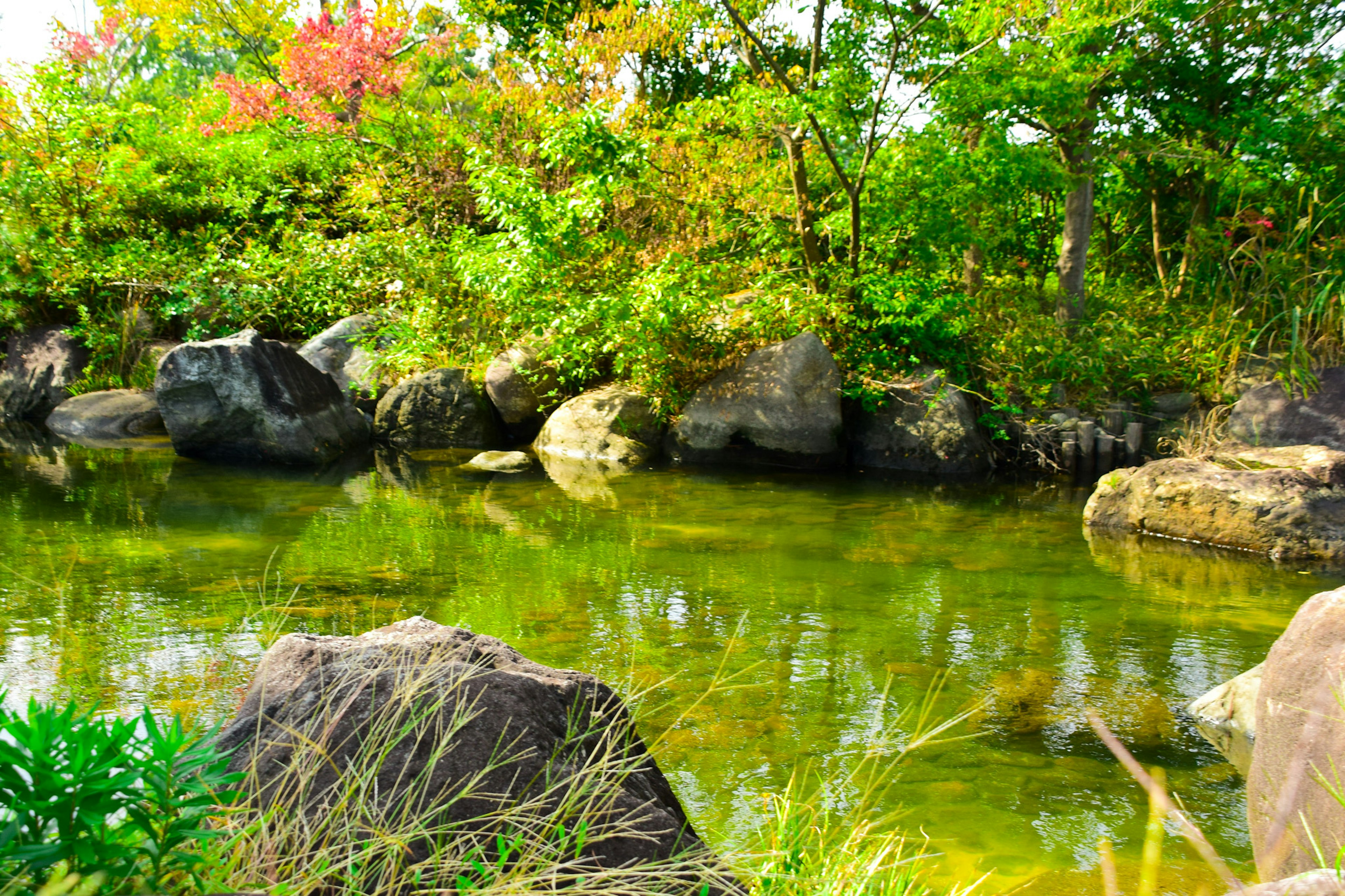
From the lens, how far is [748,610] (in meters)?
5.55

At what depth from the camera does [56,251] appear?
13.2 meters

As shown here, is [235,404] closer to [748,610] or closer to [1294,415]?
[748,610]

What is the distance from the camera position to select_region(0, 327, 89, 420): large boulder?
12.9 metres

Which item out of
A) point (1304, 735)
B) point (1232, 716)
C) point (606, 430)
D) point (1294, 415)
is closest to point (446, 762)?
point (1304, 735)

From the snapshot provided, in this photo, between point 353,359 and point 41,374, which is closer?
point 353,359

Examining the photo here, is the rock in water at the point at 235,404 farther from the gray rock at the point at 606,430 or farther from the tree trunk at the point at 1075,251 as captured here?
the tree trunk at the point at 1075,251

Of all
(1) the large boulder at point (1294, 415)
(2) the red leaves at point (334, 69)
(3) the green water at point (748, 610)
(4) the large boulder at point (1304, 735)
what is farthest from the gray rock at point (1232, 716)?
(2) the red leaves at point (334, 69)

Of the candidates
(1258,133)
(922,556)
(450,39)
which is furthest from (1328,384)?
(450,39)

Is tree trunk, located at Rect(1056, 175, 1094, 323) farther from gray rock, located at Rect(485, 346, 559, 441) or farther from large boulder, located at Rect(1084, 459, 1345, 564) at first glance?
gray rock, located at Rect(485, 346, 559, 441)

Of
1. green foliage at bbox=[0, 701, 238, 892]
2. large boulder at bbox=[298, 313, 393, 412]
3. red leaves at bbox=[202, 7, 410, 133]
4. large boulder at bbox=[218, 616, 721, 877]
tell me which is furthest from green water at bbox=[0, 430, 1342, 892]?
red leaves at bbox=[202, 7, 410, 133]

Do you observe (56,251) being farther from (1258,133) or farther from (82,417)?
(1258,133)

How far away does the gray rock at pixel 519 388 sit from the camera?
37.7 ft

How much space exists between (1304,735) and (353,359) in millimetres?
11189

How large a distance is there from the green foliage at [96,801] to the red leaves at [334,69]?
1342 cm
